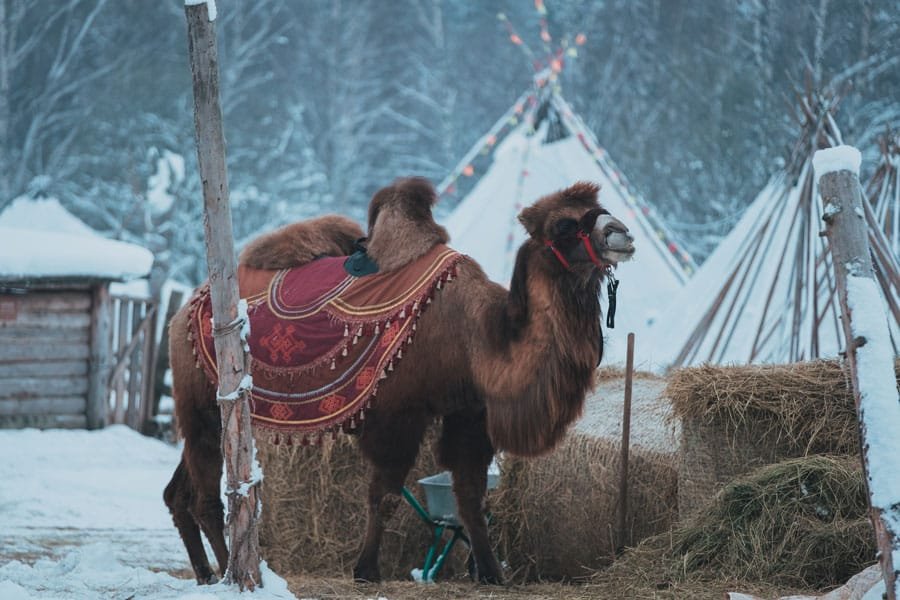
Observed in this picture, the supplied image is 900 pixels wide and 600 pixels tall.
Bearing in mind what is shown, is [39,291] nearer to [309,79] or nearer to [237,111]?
[237,111]

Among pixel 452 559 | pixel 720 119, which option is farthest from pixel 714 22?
pixel 452 559

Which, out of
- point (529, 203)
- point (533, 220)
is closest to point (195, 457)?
point (533, 220)

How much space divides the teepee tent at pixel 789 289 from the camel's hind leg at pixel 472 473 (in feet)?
9.72

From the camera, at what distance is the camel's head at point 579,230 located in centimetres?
516

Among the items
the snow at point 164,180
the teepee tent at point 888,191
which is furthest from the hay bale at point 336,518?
the snow at point 164,180

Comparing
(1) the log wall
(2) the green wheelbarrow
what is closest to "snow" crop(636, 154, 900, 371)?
(2) the green wheelbarrow

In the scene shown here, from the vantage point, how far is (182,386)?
6.39m

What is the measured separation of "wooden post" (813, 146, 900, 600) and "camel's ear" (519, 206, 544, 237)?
1803 millimetres

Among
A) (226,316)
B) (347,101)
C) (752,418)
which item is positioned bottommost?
(752,418)

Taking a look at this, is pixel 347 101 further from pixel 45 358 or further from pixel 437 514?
pixel 437 514

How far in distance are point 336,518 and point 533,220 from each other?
8.71ft

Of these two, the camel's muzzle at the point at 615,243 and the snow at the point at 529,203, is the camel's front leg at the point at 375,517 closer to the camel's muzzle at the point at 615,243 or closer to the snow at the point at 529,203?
the camel's muzzle at the point at 615,243

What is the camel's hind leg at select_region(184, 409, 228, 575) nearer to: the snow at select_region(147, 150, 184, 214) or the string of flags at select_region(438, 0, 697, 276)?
the string of flags at select_region(438, 0, 697, 276)

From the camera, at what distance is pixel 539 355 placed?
5457mm
